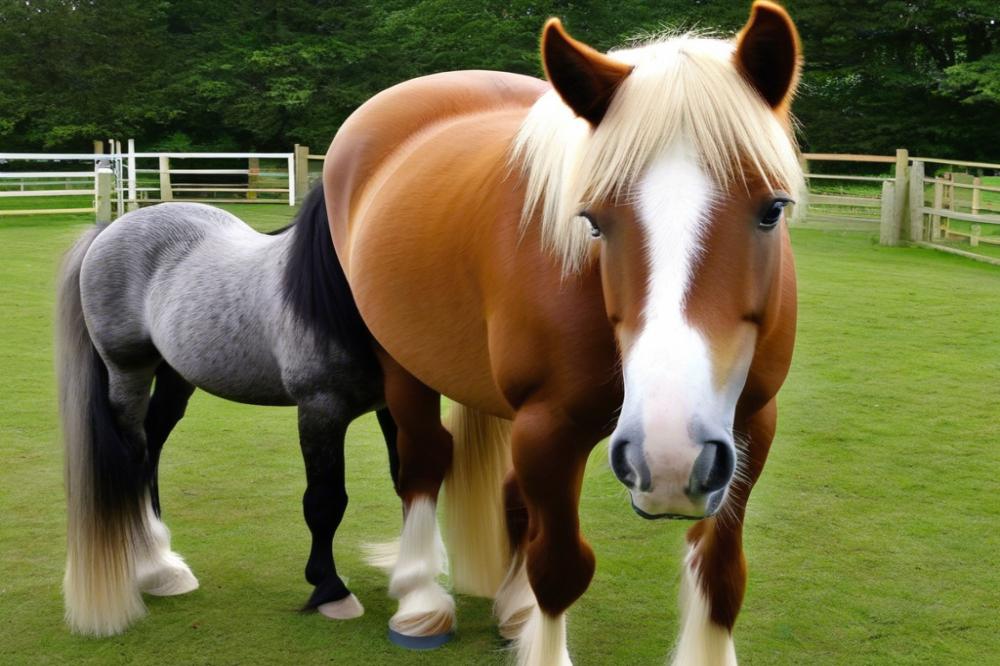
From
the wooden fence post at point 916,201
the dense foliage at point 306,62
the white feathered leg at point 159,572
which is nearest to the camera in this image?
the white feathered leg at point 159,572

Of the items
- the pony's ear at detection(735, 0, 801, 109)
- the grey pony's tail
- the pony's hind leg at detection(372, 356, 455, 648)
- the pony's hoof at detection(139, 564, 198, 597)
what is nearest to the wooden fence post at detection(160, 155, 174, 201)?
the grey pony's tail

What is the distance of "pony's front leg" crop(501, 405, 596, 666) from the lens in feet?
5.99

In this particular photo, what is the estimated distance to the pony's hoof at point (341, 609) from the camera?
2.72 metres

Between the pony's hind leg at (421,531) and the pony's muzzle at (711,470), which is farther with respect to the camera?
the pony's hind leg at (421,531)

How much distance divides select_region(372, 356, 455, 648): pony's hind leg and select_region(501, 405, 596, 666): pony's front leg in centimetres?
48

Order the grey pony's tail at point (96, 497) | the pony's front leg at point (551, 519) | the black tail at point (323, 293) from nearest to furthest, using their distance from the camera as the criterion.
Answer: the pony's front leg at point (551, 519) < the black tail at point (323, 293) < the grey pony's tail at point (96, 497)

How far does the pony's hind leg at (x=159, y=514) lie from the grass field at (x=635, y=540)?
0.20 feet

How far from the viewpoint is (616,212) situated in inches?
58.5

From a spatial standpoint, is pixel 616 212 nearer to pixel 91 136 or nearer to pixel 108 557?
pixel 108 557

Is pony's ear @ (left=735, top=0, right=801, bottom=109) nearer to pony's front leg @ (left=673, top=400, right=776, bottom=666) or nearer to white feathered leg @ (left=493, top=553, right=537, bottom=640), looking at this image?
pony's front leg @ (left=673, top=400, right=776, bottom=666)

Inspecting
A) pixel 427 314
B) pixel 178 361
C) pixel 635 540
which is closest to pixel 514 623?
pixel 635 540

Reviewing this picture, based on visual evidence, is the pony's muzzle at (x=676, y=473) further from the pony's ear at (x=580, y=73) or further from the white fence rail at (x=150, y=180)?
the white fence rail at (x=150, y=180)

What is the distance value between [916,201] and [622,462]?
1318 centimetres

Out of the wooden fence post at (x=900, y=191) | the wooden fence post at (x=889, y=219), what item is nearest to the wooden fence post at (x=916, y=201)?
the wooden fence post at (x=900, y=191)
